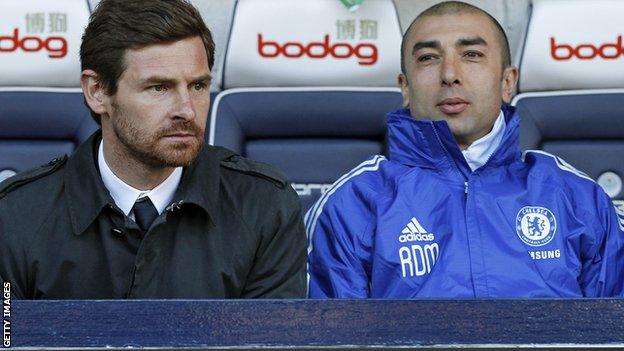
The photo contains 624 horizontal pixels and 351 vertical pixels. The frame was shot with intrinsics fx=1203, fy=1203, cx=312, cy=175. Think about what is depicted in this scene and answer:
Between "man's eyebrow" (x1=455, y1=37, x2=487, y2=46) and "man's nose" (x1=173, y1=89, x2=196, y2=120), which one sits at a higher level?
"man's nose" (x1=173, y1=89, x2=196, y2=120)

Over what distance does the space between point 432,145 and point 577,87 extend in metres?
0.49

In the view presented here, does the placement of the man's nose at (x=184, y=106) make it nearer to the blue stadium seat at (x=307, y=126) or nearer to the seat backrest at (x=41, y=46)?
the blue stadium seat at (x=307, y=126)

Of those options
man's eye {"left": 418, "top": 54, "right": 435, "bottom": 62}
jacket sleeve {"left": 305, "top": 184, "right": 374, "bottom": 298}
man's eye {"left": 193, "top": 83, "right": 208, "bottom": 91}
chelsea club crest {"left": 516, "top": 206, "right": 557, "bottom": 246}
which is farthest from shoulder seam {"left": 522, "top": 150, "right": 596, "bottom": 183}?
man's eye {"left": 193, "top": 83, "right": 208, "bottom": 91}

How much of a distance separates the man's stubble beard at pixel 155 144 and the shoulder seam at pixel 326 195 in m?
0.36

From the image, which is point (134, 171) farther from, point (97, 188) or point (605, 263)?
point (605, 263)

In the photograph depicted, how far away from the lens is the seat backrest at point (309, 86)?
2238mm

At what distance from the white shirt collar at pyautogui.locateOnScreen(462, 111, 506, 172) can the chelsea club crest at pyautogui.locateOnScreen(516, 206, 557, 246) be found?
12 cm

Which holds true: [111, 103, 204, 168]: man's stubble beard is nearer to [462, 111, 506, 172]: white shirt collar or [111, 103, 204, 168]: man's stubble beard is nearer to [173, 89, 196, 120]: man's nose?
[173, 89, 196, 120]: man's nose

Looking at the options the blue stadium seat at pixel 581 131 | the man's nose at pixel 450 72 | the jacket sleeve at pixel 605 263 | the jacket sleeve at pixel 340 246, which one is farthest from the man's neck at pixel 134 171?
the blue stadium seat at pixel 581 131

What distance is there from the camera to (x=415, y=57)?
213cm

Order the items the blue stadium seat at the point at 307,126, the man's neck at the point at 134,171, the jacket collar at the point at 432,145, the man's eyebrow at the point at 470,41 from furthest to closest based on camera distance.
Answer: the blue stadium seat at the point at 307,126
the man's eyebrow at the point at 470,41
the jacket collar at the point at 432,145
the man's neck at the point at 134,171

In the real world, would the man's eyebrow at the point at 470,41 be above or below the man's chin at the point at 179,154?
above

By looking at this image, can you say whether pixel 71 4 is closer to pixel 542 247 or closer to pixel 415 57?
pixel 415 57

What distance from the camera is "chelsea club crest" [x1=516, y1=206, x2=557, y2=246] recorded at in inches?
75.3
